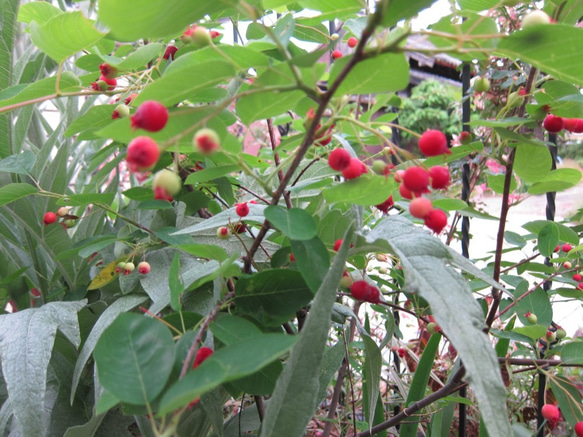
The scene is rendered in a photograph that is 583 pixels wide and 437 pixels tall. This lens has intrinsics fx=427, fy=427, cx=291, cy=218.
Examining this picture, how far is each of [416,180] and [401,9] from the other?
0.10 m

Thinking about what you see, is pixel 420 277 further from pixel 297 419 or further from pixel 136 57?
pixel 136 57

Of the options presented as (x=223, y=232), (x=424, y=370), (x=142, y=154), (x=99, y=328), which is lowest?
(x=424, y=370)

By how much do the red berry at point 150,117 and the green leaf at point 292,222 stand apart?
0.10m

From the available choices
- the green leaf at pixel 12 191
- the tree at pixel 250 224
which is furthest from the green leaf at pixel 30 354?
the green leaf at pixel 12 191

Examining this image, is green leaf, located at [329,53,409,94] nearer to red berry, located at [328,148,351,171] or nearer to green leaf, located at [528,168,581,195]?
red berry, located at [328,148,351,171]

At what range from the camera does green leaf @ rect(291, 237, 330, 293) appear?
29 cm

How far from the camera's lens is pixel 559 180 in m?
0.48

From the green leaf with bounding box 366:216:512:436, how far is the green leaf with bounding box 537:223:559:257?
1.08ft

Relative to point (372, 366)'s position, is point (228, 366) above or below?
above

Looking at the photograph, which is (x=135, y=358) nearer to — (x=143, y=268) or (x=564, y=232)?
(x=143, y=268)

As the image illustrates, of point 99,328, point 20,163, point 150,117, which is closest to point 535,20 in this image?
point 150,117

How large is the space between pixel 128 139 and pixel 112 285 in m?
0.35

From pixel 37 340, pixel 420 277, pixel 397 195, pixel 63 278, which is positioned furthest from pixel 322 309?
pixel 63 278

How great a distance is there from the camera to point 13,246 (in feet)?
2.29
